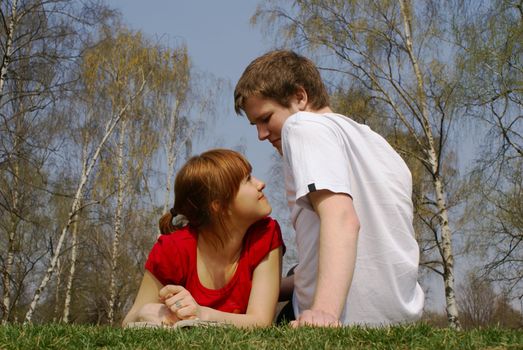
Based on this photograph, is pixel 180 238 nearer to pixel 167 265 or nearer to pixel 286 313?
pixel 167 265

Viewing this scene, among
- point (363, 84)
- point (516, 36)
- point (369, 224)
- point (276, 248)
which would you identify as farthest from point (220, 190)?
point (363, 84)

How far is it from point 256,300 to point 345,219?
86cm

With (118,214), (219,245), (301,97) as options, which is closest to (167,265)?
(219,245)

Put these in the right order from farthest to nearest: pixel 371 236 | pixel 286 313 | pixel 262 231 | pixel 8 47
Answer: pixel 8 47
pixel 286 313
pixel 262 231
pixel 371 236

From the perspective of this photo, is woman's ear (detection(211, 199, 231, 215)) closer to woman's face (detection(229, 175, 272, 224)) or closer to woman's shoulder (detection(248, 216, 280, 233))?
woman's face (detection(229, 175, 272, 224))

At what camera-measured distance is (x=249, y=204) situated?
10.6 ft

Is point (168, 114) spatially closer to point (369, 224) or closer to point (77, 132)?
point (77, 132)

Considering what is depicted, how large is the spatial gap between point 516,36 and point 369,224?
14119 millimetres

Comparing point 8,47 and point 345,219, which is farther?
point 8,47

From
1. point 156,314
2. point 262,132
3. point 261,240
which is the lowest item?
point 156,314

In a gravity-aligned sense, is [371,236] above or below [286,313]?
above

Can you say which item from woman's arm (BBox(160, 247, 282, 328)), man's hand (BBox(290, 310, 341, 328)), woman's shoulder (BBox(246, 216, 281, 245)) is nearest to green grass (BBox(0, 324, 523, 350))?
man's hand (BBox(290, 310, 341, 328))

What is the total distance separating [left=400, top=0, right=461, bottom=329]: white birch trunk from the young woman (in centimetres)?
1386

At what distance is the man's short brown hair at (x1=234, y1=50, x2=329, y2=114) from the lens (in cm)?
317
